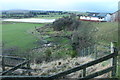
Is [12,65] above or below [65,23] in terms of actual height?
below

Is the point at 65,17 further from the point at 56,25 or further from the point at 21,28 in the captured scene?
the point at 21,28

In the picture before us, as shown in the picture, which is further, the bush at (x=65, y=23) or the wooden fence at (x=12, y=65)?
the bush at (x=65, y=23)

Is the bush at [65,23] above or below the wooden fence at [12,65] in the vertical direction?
above

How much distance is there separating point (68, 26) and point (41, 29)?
14.8 ft

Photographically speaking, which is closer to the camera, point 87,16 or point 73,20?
point 73,20

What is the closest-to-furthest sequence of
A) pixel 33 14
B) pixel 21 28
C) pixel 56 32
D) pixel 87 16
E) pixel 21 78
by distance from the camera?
1. pixel 21 78
2. pixel 33 14
3. pixel 21 28
4. pixel 56 32
5. pixel 87 16

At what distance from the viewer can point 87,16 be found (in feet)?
92.8

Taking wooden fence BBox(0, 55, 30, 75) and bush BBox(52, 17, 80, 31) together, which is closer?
wooden fence BBox(0, 55, 30, 75)

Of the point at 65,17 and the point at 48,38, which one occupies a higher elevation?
the point at 65,17

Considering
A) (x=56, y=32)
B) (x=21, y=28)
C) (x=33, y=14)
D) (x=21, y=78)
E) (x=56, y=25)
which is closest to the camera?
(x=21, y=78)

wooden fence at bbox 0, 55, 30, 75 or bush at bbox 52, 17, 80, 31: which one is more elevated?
bush at bbox 52, 17, 80, 31

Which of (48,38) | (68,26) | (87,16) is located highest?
(87,16)

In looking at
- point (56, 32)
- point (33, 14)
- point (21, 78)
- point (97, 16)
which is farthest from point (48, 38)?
point (21, 78)

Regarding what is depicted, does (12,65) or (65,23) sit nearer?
(12,65)
